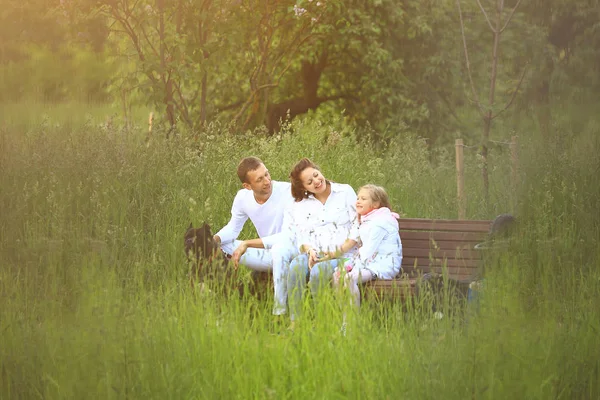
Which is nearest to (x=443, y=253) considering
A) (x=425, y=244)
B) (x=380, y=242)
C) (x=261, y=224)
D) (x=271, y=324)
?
(x=425, y=244)

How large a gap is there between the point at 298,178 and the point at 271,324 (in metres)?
1.29

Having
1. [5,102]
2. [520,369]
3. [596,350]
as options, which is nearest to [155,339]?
[520,369]

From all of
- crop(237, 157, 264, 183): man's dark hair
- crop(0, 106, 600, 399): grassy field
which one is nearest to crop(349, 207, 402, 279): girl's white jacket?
crop(0, 106, 600, 399): grassy field

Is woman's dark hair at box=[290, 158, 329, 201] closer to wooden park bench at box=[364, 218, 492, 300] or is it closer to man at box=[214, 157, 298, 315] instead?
man at box=[214, 157, 298, 315]

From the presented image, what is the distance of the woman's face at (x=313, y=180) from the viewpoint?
17.4ft

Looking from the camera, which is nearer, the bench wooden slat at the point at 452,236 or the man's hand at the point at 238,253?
the man's hand at the point at 238,253

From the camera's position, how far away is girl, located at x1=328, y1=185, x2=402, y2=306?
16.3 feet

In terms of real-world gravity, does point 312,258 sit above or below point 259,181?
below

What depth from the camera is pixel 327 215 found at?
5.40 meters

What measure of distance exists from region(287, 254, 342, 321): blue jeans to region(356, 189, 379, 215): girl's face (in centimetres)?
38

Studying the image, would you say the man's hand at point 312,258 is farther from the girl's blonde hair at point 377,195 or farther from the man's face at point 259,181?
the man's face at point 259,181

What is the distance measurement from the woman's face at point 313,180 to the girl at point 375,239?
0.81ft

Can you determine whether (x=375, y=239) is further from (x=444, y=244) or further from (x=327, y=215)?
(x=444, y=244)

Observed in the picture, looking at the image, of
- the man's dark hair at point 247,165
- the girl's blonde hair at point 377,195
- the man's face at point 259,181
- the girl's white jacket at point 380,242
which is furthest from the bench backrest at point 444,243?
the man's dark hair at point 247,165
